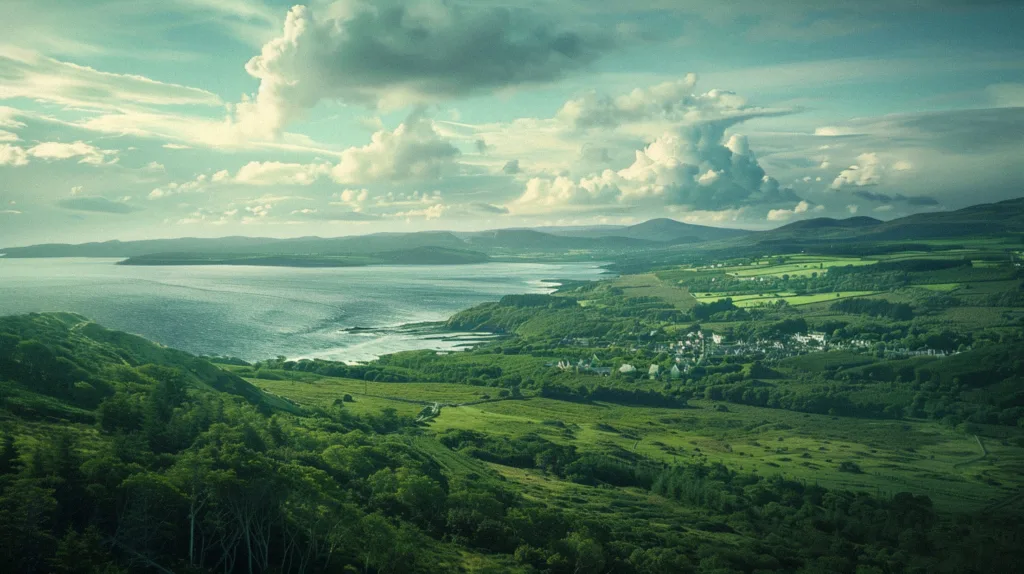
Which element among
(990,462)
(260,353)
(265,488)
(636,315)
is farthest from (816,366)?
(265,488)

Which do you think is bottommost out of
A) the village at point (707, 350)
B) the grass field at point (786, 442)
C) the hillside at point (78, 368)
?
the grass field at point (786, 442)

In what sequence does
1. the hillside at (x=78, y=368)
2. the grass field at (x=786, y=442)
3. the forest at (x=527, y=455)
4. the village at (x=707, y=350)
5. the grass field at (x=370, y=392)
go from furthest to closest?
the village at (x=707, y=350) < the grass field at (x=370, y=392) < the grass field at (x=786, y=442) < the hillside at (x=78, y=368) < the forest at (x=527, y=455)

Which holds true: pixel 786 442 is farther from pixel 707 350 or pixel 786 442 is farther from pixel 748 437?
pixel 707 350

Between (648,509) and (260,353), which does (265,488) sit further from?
(260,353)

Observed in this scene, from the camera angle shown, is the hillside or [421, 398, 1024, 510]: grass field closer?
the hillside

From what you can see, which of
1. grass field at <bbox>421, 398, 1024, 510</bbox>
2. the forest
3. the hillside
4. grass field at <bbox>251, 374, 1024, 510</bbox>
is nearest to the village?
the forest

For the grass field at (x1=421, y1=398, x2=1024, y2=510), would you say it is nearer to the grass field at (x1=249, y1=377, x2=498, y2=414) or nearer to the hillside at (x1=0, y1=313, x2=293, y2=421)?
the grass field at (x1=249, y1=377, x2=498, y2=414)

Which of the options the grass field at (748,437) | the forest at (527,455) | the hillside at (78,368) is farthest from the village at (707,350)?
the hillside at (78,368)

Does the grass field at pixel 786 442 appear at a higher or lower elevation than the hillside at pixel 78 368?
lower

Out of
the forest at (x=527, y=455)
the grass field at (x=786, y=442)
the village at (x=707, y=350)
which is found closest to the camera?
the forest at (x=527, y=455)

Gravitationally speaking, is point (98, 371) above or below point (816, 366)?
above

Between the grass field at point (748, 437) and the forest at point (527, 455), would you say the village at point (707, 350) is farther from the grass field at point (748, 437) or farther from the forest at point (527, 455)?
the grass field at point (748, 437)
